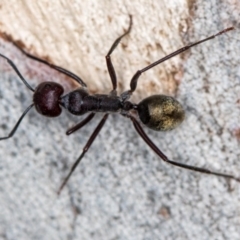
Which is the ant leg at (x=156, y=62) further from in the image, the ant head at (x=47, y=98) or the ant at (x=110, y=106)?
the ant head at (x=47, y=98)

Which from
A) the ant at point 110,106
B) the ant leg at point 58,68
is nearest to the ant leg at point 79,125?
the ant at point 110,106

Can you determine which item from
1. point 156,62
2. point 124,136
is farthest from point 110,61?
point 124,136

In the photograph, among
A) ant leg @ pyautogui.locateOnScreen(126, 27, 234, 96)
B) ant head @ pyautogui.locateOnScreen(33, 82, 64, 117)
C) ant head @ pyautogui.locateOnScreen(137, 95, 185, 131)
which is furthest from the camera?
ant head @ pyautogui.locateOnScreen(33, 82, 64, 117)

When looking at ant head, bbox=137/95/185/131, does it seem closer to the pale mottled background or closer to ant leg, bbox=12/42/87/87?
the pale mottled background

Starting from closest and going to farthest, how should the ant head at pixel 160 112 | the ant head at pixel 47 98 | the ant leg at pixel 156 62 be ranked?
1. the ant leg at pixel 156 62
2. the ant head at pixel 160 112
3. the ant head at pixel 47 98

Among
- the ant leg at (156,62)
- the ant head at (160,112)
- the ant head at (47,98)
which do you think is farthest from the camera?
the ant head at (47,98)

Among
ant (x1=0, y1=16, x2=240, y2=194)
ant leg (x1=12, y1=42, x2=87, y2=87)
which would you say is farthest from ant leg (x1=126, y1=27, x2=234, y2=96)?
ant leg (x1=12, y1=42, x2=87, y2=87)
